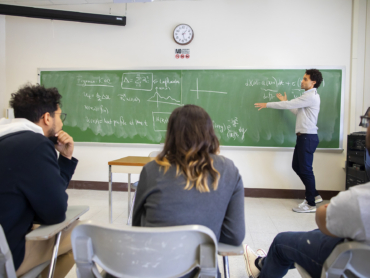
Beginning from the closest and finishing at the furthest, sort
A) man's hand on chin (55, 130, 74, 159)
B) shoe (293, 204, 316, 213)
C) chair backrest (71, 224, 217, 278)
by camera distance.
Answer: chair backrest (71, 224, 217, 278), man's hand on chin (55, 130, 74, 159), shoe (293, 204, 316, 213)

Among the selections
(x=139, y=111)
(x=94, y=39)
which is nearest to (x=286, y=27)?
(x=139, y=111)

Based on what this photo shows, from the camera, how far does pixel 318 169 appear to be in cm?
358

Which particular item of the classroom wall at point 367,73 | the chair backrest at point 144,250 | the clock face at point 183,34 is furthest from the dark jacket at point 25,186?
the classroom wall at point 367,73

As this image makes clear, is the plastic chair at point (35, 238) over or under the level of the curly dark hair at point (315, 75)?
under

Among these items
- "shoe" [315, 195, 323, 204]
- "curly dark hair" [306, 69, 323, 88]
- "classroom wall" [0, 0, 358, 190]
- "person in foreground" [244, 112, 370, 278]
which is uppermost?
"classroom wall" [0, 0, 358, 190]

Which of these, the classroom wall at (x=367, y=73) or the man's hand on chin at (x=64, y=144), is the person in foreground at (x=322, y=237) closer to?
the man's hand on chin at (x=64, y=144)

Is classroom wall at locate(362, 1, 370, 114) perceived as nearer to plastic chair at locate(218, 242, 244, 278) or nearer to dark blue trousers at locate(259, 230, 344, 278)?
dark blue trousers at locate(259, 230, 344, 278)

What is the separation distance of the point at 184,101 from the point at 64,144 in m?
2.47

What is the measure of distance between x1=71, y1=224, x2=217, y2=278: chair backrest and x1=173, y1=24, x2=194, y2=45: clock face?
133 inches

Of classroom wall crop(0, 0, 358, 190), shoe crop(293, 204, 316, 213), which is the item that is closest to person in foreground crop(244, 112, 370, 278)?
shoe crop(293, 204, 316, 213)

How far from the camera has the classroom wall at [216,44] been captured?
3.50 meters

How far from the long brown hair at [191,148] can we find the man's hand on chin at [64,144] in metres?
0.73

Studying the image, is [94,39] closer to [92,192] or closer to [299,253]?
[92,192]

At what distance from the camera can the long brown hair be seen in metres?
0.91
